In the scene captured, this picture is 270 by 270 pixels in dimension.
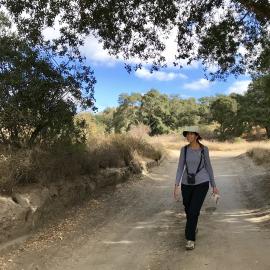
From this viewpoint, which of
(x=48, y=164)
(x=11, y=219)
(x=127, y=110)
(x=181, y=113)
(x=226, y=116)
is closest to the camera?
(x=11, y=219)

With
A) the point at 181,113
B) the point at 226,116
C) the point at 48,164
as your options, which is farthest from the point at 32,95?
the point at 181,113

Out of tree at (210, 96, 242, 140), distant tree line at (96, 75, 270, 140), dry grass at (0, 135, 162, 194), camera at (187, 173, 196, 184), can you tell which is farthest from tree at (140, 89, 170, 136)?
camera at (187, 173, 196, 184)

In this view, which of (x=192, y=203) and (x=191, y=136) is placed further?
(x=191, y=136)

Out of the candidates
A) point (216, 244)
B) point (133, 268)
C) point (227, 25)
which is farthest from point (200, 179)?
point (227, 25)

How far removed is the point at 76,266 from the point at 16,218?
172cm

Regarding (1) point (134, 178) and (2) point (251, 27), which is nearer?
(2) point (251, 27)

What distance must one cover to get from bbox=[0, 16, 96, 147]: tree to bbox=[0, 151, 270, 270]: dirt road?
1.97 meters

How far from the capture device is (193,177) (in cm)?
772

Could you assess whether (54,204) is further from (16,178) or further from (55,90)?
(55,90)

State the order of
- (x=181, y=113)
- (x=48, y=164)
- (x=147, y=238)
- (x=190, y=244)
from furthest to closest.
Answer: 1. (x=181, y=113)
2. (x=48, y=164)
3. (x=147, y=238)
4. (x=190, y=244)

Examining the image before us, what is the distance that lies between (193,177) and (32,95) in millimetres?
4039

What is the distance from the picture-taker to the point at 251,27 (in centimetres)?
1286

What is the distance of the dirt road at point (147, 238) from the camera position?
6965 millimetres

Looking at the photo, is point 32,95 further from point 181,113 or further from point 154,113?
point 181,113
